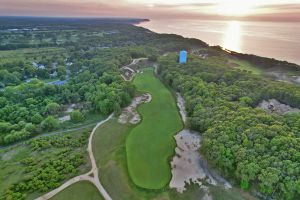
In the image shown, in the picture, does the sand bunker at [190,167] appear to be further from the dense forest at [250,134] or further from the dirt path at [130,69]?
the dirt path at [130,69]

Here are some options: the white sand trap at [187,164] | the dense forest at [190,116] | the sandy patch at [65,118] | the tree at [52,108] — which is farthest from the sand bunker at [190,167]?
the tree at [52,108]

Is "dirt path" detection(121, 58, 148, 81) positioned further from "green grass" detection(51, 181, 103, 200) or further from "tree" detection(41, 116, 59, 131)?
"green grass" detection(51, 181, 103, 200)

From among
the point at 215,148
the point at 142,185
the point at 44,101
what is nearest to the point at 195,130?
the point at 215,148

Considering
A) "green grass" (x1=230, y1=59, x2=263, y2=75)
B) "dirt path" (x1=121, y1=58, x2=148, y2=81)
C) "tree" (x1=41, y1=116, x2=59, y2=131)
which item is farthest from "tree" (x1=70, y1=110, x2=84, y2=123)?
→ "green grass" (x1=230, y1=59, x2=263, y2=75)

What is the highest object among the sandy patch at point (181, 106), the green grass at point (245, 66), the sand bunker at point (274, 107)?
the sand bunker at point (274, 107)

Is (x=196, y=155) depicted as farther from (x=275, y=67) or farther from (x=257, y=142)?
(x=275, y=67)

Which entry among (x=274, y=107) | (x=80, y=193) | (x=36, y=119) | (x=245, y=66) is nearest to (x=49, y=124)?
(x=36, y=119)

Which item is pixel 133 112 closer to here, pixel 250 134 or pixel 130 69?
pixel 250 134
